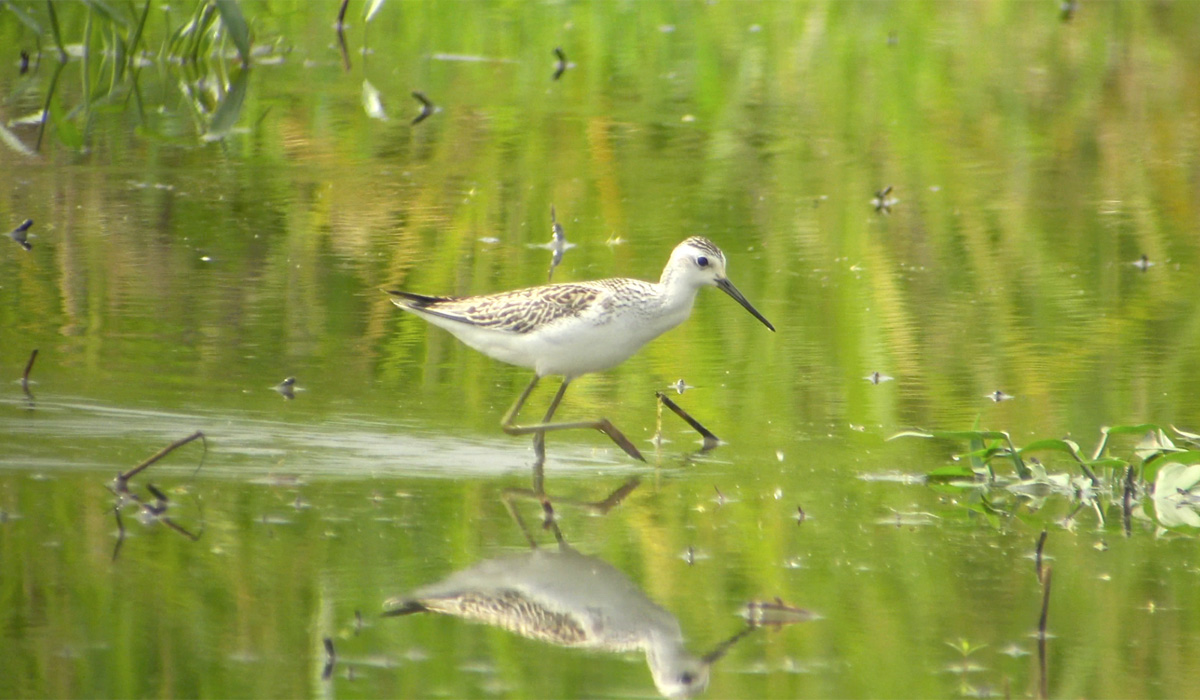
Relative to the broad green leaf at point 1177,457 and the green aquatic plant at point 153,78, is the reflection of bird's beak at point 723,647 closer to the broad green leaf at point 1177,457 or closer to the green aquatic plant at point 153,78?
the broad green leaf at point 1177,457

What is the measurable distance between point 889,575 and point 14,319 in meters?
4.65

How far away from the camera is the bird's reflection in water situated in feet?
15.7

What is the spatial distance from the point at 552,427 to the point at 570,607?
5.15 feet

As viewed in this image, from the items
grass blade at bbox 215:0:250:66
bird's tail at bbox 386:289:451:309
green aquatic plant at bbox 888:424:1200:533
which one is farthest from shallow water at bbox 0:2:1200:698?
grass blade at bbox 215:0:250:66

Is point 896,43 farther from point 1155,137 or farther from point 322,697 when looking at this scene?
point 322,697

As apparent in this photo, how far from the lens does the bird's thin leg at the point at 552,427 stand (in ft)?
21.4

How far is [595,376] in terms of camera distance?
8.07 m

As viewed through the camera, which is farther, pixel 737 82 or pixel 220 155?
pixel 737 82

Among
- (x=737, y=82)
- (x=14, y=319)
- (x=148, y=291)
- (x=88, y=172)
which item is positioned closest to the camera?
(x=14, y=319)

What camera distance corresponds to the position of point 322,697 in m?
4.43

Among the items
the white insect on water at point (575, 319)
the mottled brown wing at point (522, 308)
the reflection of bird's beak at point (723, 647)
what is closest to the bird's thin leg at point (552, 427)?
the white insect on water at point (575, 319)

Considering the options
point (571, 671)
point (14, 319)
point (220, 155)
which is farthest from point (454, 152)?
point (571, 671)

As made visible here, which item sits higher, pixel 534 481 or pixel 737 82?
pixel 737 82

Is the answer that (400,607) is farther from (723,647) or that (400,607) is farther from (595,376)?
(595,376)
